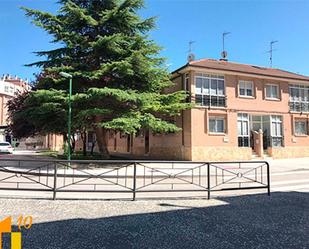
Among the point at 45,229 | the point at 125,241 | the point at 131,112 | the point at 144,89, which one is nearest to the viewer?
the point at 125,241

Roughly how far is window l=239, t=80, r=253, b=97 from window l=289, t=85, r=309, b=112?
15.7ft

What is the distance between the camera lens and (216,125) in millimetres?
24656

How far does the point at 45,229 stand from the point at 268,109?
25.0 metres

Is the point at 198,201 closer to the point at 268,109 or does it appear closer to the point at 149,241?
the point at 149,241

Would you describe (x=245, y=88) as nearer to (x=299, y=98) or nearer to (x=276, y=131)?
(x=276, y=131)

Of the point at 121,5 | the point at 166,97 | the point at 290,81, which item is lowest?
the point at 166,97

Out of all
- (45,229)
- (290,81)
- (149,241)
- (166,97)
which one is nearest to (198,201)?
(149,241)

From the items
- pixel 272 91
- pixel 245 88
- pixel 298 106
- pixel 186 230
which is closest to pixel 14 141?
pixel 245 88

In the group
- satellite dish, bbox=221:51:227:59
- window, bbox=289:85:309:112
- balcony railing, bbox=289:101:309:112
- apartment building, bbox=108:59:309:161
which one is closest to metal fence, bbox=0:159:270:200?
apartment building, bbox=108:59:309:161

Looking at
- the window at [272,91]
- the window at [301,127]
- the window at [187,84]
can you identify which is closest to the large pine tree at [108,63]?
the window at [187,84]

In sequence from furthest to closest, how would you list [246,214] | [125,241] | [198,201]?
1. [198,201]
2. [246,214]
3. [125,241]

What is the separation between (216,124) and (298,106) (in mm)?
9844

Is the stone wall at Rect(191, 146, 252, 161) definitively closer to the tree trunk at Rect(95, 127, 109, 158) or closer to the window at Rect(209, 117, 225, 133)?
the window at Rect(209, 117, 225, 133)

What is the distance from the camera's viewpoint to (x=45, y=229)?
5.60 meters
